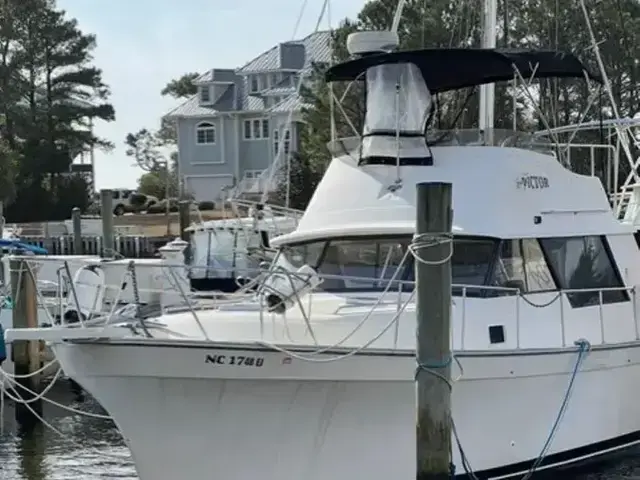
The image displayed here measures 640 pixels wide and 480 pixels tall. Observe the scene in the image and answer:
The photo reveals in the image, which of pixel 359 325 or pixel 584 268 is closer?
pixel 359 325

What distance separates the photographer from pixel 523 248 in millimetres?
11453

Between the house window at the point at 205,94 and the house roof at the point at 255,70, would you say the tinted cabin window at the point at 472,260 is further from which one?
the house window at the point at 205,94

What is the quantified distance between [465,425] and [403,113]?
3.25 m

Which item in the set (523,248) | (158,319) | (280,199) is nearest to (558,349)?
(523,248)

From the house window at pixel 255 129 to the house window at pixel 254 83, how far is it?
5.36ft

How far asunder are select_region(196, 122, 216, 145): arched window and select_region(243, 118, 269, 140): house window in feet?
6.24

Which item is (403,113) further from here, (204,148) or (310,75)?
(204,148)

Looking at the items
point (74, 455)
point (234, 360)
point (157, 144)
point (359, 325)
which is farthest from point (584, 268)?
point (157, 144)

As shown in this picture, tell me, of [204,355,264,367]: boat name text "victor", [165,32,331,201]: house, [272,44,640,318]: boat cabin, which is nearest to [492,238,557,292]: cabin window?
[272,44,640,318]: boat cabin

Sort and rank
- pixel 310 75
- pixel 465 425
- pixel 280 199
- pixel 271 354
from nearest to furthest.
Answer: pixel 271 354, pixel 465 425, pixel 280 199, pixel 310 75

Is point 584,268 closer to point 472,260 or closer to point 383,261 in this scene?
point 472,260

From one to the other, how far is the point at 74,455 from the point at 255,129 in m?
44.1

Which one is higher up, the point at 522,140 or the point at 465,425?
the point at 522,140

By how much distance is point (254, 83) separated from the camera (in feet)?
193
